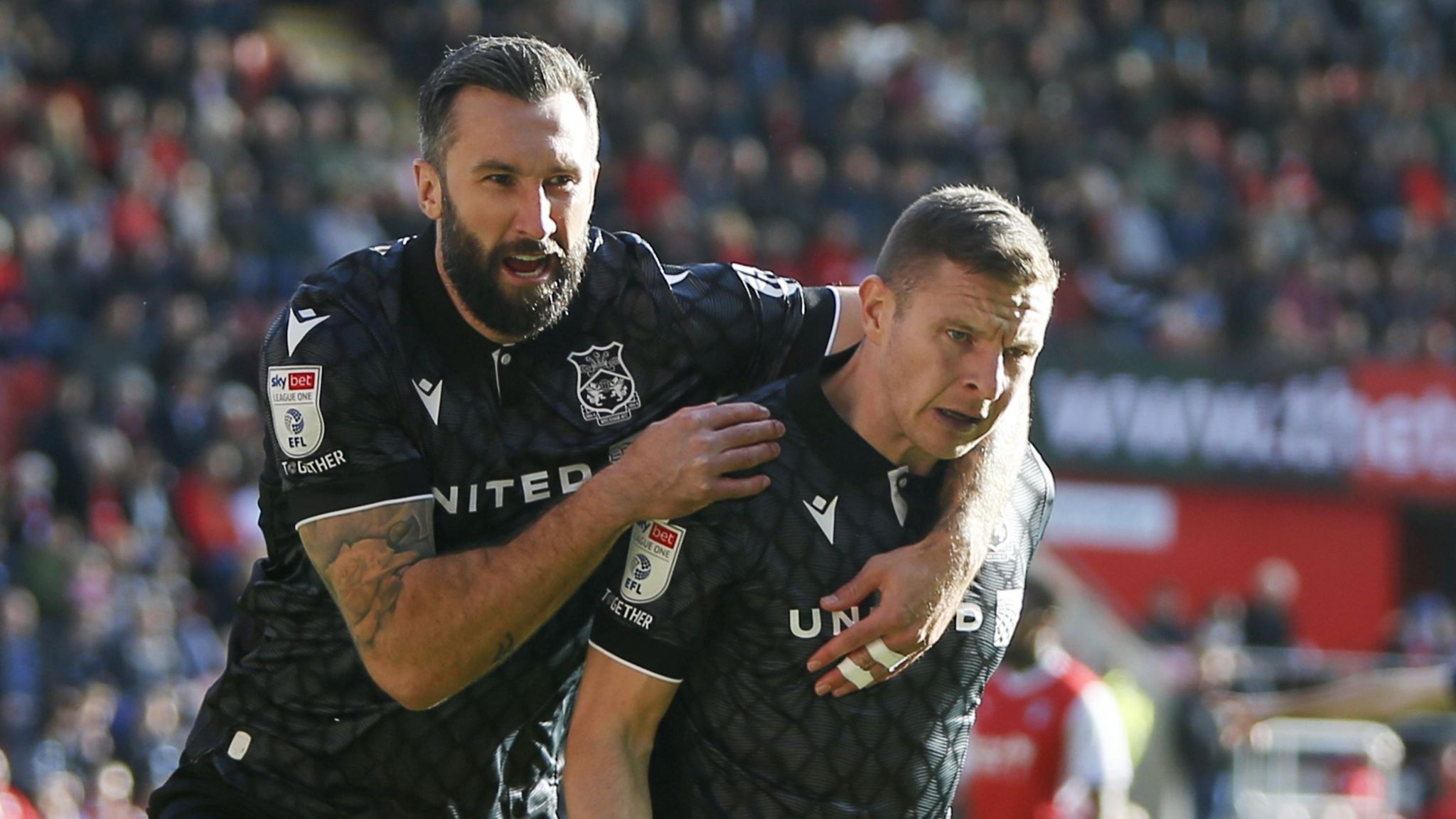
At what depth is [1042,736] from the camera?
328 inches

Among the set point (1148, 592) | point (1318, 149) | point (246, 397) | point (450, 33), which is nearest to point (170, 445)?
point (246, 397)

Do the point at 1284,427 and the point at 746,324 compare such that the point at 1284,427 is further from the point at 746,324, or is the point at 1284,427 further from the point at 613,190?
the point at 746,324

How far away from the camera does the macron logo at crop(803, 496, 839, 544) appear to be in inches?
150

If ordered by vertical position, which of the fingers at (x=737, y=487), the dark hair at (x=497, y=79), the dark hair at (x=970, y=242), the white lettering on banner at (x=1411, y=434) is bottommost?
the white lettering on banner at (x=1411, y=434)

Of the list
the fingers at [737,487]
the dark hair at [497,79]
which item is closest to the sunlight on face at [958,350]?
the fingers at [737,487]

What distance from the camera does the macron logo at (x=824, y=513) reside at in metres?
3.80

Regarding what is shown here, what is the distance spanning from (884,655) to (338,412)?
47.6 inches

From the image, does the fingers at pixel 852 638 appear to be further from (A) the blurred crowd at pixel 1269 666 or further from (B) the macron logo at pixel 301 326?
(A) the blurred crowd at pixel 1269 666

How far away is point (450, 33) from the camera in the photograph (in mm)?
19156

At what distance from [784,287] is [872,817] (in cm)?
129

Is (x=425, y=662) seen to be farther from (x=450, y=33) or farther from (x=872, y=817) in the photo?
(x=450, y=33)

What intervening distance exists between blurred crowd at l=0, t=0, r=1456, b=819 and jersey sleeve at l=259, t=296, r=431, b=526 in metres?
8.32

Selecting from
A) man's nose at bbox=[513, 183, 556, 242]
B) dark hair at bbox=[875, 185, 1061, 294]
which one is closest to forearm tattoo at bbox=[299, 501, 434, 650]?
man's nose at bbox=[513, 183, 556, 242]

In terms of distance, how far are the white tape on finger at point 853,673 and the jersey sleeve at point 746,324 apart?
873 mm
